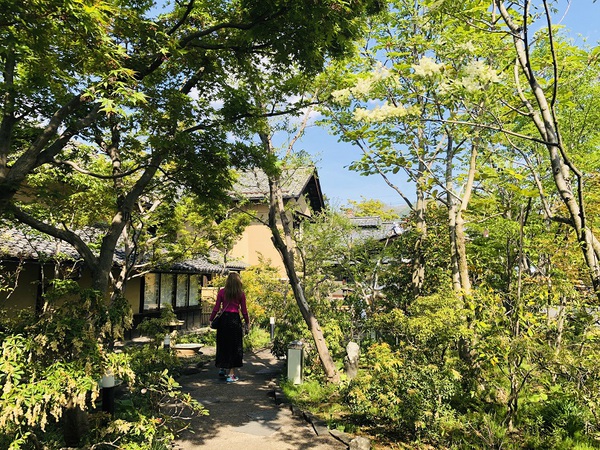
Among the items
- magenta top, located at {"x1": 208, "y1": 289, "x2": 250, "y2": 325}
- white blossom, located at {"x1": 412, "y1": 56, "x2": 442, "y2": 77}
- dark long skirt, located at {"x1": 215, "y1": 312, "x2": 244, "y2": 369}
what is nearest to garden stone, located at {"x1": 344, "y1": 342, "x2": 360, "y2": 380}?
magenta top, located at {"x1": 208, "y1": 289, "x2": 250, "y2": 325}

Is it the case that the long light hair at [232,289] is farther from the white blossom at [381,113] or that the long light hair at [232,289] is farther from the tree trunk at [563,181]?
the tree trunk at [563,181]

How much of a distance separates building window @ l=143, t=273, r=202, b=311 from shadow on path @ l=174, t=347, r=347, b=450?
25.6 ft

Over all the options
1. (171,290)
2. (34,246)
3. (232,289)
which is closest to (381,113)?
(232,289)

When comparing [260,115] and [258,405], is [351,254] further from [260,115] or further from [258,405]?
[260,115]

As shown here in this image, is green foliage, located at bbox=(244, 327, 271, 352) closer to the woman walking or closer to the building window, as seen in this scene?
the building window

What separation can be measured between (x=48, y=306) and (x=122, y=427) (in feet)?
4.35

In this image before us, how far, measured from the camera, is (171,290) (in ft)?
56.3

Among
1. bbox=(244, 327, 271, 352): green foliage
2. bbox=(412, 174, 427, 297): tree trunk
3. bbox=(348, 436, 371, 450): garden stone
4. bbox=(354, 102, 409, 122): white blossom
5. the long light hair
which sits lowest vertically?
bbox=(244, 327, 271, 352): green foliage

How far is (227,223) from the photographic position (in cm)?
1313

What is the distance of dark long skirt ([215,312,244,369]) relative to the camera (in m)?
7.85

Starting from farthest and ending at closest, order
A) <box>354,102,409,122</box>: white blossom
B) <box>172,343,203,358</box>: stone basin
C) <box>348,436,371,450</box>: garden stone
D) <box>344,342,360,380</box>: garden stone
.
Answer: <box>172,343,203,358</box>: stone basin < <box>344,342,360,380</box>: garden stone < <box>354,102,409,122</box>: white blossom < <box>348,436,371,450</box>: garden stone

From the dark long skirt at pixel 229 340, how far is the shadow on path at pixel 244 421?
1.52 feet

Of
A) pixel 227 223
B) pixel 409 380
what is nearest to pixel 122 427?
pixel 409 380

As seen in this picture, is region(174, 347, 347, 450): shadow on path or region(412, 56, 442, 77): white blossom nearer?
region(412, 56, 442, 77): white blossom
